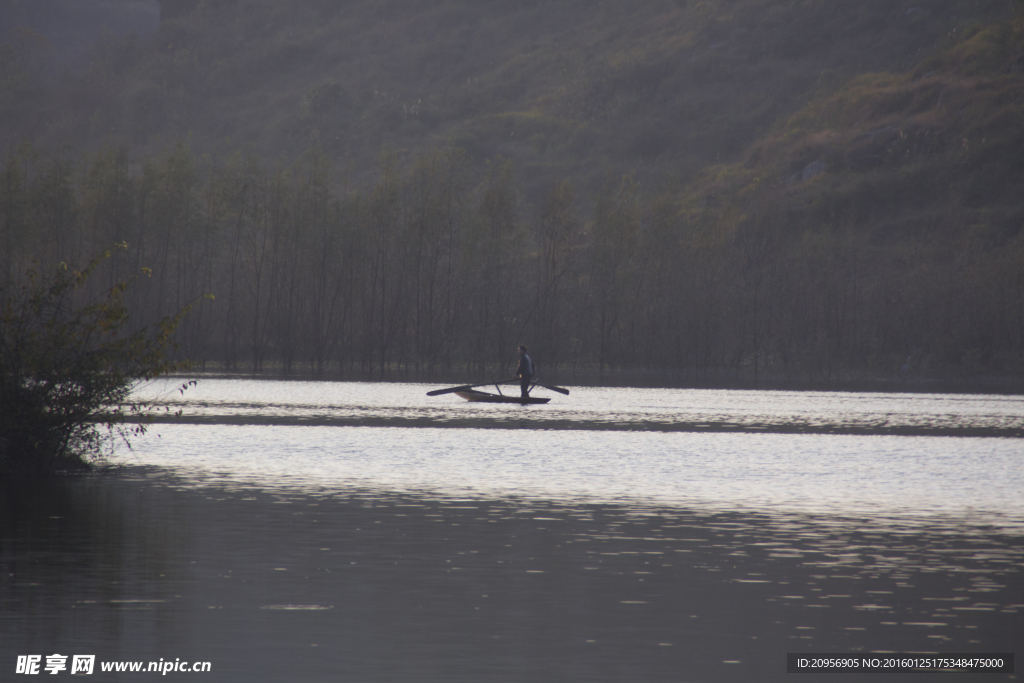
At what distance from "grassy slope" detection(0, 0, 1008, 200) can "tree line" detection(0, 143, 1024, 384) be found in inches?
2278

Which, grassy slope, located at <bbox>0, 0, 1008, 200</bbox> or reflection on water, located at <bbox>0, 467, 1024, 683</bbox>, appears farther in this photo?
grassy slope, located at <bbox>0, 0, 1008, 200</bbox>

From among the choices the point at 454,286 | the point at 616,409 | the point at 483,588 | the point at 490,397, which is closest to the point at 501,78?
the point at 454,286

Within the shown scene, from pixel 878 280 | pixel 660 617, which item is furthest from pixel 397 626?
pixel 878 280

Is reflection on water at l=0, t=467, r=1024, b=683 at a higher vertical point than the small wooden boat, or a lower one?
lower

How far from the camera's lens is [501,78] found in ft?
536

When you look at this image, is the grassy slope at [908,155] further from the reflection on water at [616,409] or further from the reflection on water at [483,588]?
the reflection on water at [483,588]

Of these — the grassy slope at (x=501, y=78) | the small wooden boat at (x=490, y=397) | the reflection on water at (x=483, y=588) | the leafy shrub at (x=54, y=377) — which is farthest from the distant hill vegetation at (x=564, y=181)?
the reflection on water at (x=483, y=588)

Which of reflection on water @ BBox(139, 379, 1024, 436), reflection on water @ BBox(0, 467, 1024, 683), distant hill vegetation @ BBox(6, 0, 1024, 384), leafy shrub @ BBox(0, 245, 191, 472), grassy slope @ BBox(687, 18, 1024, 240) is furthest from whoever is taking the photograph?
grassy slope @ BBox(687, 18, 1024, 240)

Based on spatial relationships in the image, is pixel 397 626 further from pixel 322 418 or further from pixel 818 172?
pixel 818 172

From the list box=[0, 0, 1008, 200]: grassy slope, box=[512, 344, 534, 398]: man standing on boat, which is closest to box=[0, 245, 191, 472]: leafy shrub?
box=[512, 344, 534, 398]: man standing on boat

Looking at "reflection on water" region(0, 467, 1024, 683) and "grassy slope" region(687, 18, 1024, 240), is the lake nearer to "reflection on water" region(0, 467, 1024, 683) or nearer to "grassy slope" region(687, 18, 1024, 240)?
"reflection on water" region(0, 467, 1024, 683)

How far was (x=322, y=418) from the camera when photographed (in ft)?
113

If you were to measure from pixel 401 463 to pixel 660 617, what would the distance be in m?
13.1

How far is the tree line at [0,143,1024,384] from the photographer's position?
209ft
